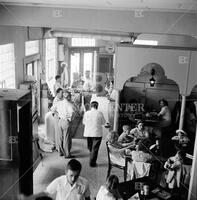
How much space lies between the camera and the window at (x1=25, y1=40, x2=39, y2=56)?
420 centimetres

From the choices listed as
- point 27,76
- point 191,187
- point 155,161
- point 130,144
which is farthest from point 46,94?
point 191,187

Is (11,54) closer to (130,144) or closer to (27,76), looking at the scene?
(27,76)

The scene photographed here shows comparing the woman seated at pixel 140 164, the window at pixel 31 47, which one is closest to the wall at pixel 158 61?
the woman seated at pixel 140 164

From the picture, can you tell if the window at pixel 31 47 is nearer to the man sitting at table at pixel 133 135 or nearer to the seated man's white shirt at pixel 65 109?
the seated man's white shirt at pixel 65 109

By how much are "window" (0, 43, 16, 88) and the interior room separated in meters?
0.01

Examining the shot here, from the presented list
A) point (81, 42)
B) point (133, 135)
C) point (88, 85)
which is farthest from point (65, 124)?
point (81, 42)

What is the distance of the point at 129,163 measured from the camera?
2820 millimetres

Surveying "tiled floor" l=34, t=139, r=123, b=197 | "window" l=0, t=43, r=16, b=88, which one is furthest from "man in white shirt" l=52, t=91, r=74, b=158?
"window" l=0, t=43, r=16, b=88

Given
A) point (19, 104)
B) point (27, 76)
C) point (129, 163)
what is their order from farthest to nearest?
point (27, 76), point (129, 163), point (19, 104)

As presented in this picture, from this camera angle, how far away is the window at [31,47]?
420cm

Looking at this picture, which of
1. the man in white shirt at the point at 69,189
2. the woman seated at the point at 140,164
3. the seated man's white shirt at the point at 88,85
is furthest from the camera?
the seated man's white shirt at the point at 88,85

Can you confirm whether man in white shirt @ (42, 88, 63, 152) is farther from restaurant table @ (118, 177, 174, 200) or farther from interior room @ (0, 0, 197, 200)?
restaurant table @ (118, 177, 174, 200)

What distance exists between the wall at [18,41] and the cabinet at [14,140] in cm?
131

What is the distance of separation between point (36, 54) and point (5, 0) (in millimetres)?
2195
